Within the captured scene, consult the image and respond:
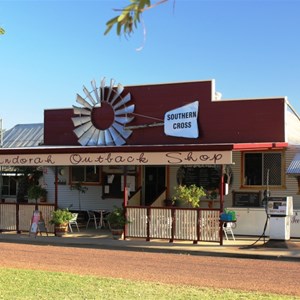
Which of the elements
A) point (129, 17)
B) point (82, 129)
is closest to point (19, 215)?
point (82, 129)

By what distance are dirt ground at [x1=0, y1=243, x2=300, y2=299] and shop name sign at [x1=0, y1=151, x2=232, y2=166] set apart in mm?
3028

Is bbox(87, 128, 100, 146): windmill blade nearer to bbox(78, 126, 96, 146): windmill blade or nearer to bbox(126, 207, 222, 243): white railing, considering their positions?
bbox(78, 126, 96, 146): windmill blade

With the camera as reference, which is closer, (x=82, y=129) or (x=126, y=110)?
(x=126, y=110)

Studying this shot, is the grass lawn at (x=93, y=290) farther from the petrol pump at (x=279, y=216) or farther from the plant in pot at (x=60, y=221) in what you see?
the plant in pot at (x=60, y=221)

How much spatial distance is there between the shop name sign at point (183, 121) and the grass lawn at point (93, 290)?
10182 mm

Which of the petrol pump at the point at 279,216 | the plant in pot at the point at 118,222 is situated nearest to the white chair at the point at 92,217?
the plant in pot at the point at 118,222

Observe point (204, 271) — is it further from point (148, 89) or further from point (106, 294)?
point (148, 89)

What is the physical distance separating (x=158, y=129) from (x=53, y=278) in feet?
36.1

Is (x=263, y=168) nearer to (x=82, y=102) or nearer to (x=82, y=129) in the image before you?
(x=82, y=129)

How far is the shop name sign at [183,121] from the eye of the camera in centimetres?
1884

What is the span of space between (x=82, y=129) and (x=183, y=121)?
4.37 m

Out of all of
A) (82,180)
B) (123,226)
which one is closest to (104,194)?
(82,180)

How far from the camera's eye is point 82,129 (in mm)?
20859

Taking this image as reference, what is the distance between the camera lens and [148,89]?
1981cm
